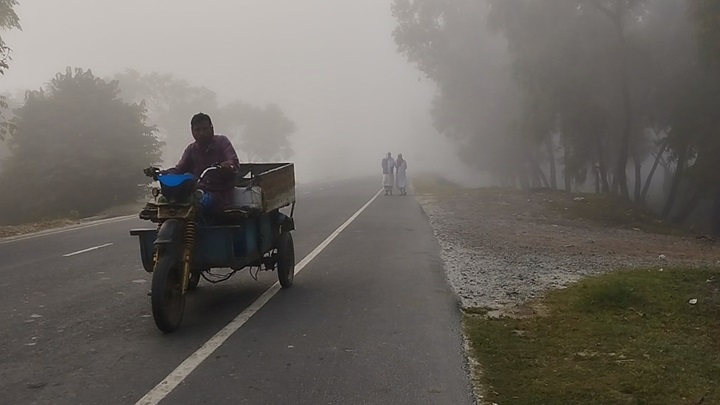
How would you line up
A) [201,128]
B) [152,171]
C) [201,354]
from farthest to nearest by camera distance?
[201,128], [152,171], [201,354]

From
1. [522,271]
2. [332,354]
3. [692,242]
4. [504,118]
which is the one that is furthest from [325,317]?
[504,118]

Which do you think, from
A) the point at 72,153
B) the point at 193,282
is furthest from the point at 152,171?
the point at 72,153

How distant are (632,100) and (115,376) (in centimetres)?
2691

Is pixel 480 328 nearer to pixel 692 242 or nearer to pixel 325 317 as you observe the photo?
pixel 325 317

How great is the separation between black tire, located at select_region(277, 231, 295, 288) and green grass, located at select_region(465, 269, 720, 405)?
249 cm

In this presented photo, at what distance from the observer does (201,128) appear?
24.1ft

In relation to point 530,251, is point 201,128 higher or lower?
higher

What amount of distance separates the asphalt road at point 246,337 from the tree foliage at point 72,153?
18873 millimetres

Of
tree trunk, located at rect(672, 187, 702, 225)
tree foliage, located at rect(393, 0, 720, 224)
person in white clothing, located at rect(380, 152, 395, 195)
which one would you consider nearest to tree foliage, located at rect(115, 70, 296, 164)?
person in white clothing, located at rect(380, 152, 395, 195)

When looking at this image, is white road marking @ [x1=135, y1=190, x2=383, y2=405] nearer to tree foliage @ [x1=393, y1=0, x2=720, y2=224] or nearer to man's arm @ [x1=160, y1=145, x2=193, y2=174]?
man's arm @ [x1=160, y1=145, x2=193, y2=174]

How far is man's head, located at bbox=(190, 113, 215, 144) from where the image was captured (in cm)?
733

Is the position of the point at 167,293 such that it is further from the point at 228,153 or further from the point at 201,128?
the point at 201,128

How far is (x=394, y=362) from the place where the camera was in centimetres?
534

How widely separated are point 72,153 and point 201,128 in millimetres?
24165
